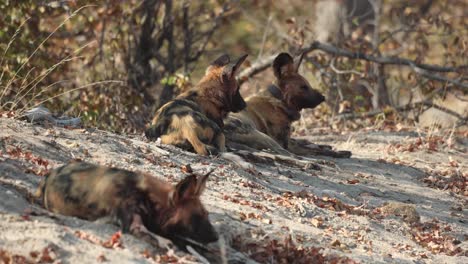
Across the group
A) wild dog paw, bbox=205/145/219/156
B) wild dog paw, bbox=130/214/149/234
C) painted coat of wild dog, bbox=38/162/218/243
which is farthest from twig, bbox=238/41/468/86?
wild dog paw, bbox=130/214/149/234

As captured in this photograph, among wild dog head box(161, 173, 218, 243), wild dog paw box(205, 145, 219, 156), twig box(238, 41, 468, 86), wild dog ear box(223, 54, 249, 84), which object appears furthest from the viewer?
twig box(238, 41, 468, 86)

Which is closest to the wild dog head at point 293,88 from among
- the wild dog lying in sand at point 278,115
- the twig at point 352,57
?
Answer: the wild dog lying in sand at point 278,115

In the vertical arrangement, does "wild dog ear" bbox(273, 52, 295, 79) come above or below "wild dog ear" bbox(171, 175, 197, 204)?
above

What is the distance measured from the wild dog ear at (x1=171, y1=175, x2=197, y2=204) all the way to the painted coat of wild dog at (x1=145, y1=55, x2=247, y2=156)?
8.08 ft

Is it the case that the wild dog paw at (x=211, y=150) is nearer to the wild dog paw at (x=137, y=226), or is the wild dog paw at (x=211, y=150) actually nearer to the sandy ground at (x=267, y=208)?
the sandy ground at (x=267, y=208)

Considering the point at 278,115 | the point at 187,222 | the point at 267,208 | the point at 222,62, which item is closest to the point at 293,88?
the point at 278,115

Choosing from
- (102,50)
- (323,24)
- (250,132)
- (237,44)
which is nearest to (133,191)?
(250,132)

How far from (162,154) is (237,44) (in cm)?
922

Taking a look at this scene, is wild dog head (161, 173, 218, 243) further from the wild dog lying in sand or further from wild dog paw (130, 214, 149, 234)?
the wild dog lying in sand

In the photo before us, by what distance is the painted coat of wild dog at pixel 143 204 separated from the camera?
4270 millimetres

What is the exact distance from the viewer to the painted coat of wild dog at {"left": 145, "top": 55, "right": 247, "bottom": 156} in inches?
272

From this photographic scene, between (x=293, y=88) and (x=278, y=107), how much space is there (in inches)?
12.1

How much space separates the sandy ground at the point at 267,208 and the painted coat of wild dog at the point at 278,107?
0.47 meters

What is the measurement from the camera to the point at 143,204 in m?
4.30
